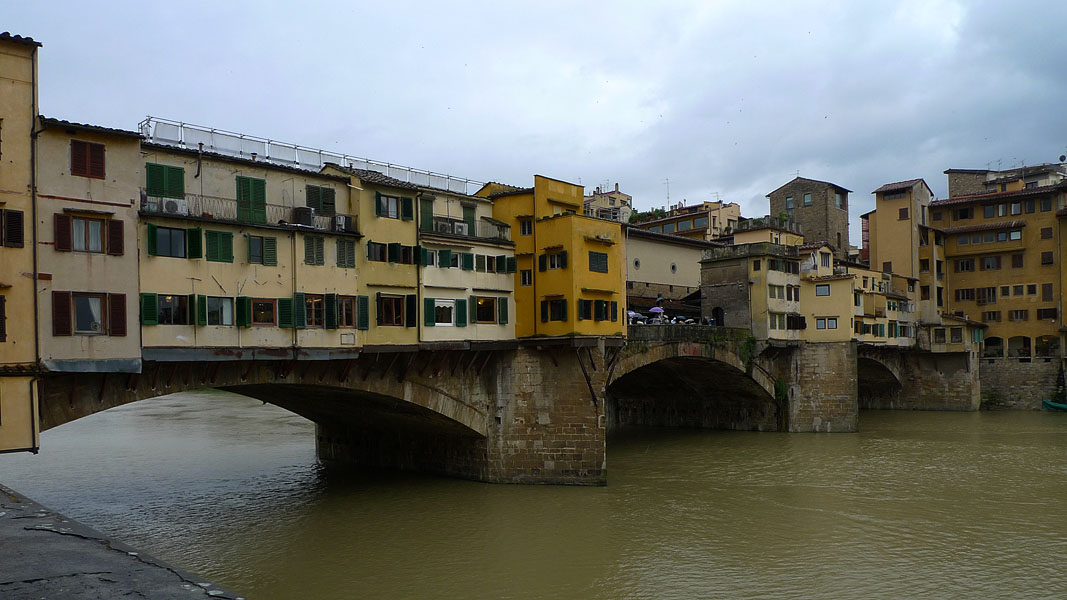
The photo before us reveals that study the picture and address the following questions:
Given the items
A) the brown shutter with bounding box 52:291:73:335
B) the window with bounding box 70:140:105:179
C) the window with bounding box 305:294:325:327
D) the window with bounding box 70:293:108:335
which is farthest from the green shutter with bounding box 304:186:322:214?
the brown shutter with bounding box 52:291:73:335

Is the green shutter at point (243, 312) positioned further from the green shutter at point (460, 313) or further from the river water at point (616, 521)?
the green shutter at point (460, 313)

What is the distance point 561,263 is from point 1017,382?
5215cm

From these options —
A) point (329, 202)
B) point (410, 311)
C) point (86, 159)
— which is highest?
point (86, 159)

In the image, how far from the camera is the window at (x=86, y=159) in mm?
21531

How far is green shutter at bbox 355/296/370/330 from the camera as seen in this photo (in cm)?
2788

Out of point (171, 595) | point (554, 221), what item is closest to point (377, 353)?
point (554, 221)

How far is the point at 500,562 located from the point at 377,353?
31.2 feet

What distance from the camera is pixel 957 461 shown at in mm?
40094

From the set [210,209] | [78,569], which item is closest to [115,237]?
[210,209]

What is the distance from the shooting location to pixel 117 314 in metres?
22.2

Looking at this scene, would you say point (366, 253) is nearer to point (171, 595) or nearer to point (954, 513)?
point (171, 595)

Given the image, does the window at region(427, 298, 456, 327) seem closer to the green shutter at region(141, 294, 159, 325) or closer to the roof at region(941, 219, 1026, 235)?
the green shutter at region(141, 294, 159, 325)

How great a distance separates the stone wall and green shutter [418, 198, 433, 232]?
56059 mm

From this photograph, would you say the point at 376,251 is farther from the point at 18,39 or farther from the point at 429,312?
the point at 18,39
